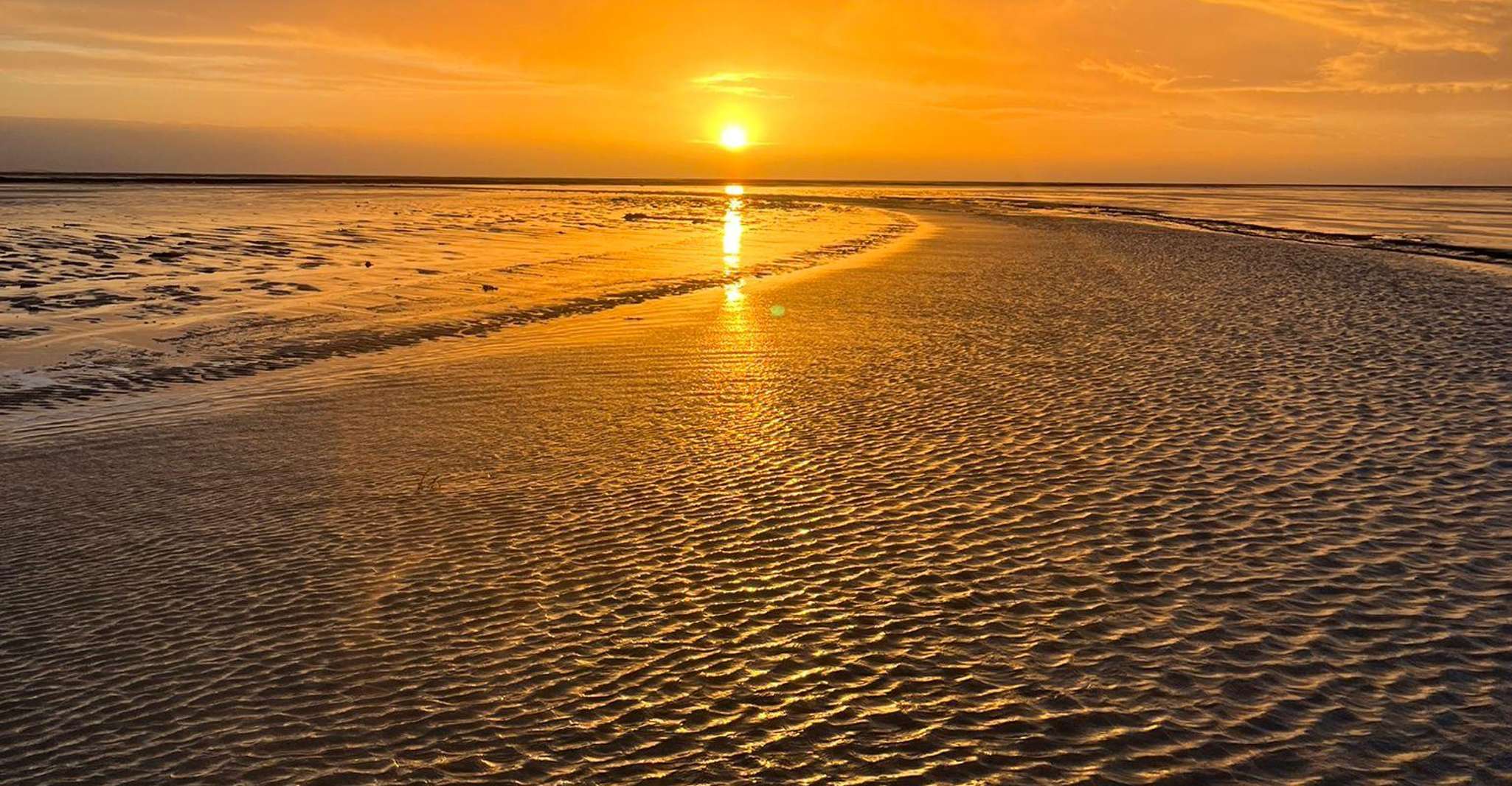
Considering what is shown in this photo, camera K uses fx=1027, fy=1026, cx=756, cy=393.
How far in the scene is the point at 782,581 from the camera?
311 inches

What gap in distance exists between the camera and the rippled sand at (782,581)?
567 cm

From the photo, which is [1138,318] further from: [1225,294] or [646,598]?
[646,598]

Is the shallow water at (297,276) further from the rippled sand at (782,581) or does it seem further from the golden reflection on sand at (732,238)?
the rippled sand at (782,581)

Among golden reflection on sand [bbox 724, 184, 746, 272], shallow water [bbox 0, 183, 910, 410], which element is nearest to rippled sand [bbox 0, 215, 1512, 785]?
shallow water [bbox 0, 183, 910, 410]

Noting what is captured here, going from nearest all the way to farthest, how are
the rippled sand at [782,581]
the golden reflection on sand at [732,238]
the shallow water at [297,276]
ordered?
the rippled sand at [782,581] → the shallow water at [297,276] → the golden reflection on sand at [732,238]

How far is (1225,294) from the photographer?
2562cm

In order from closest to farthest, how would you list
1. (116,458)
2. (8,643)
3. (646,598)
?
(8,643)
(646,598)
(116,458)

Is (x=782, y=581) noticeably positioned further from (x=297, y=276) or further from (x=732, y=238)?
(x=732, y=238)

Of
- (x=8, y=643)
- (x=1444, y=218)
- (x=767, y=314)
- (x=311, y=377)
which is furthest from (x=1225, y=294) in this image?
(x=1444, y=218)

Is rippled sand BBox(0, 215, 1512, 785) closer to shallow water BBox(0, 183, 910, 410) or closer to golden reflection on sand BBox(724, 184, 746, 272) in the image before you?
shallow water BBox(0, 183, 910, 410)

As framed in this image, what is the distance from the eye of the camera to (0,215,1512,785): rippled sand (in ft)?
18.6

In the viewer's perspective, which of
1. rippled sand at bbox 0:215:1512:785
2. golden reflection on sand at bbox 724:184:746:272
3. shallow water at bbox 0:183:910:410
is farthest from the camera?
golden reflection on sand at bbox 724:184:746:272

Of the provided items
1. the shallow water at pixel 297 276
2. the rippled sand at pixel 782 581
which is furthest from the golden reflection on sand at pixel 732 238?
the rippled sand at pixel 782 581

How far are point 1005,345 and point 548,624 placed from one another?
42.4 feet
